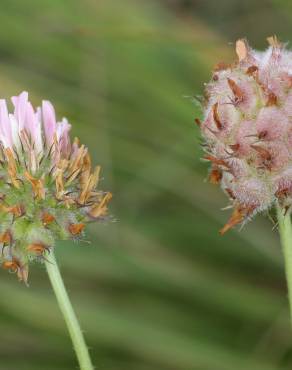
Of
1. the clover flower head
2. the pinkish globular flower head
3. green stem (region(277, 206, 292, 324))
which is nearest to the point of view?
the pinkish globular flower head

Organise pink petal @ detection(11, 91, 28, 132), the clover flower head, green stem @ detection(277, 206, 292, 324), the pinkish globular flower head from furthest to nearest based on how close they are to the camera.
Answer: pink petal @ detection(11, 91, 28, 132), the clover flower head, green stem @ detection(277, 206, 292, 324), the pinkish globular flower head

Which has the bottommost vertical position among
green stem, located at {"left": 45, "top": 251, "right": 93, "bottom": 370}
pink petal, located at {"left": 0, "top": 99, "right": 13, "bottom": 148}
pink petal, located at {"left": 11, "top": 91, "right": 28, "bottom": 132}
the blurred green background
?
green stem, located at {"left": 45, "top": 251, "right": 93, "bottom": 370}

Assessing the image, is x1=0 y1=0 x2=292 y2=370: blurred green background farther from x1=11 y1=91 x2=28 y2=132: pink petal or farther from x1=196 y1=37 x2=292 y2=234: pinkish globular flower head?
x1=196 y1=37 x2=292 y2=234: pinkish globular flower head

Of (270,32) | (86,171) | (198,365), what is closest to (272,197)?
(86,171)

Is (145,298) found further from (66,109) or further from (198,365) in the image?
(66,109)

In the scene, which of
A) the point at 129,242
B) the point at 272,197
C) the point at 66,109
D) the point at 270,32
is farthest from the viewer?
the point at 270,32

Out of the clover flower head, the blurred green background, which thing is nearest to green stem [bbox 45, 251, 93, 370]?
the clover flower head

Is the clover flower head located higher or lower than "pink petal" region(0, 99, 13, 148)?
lower
